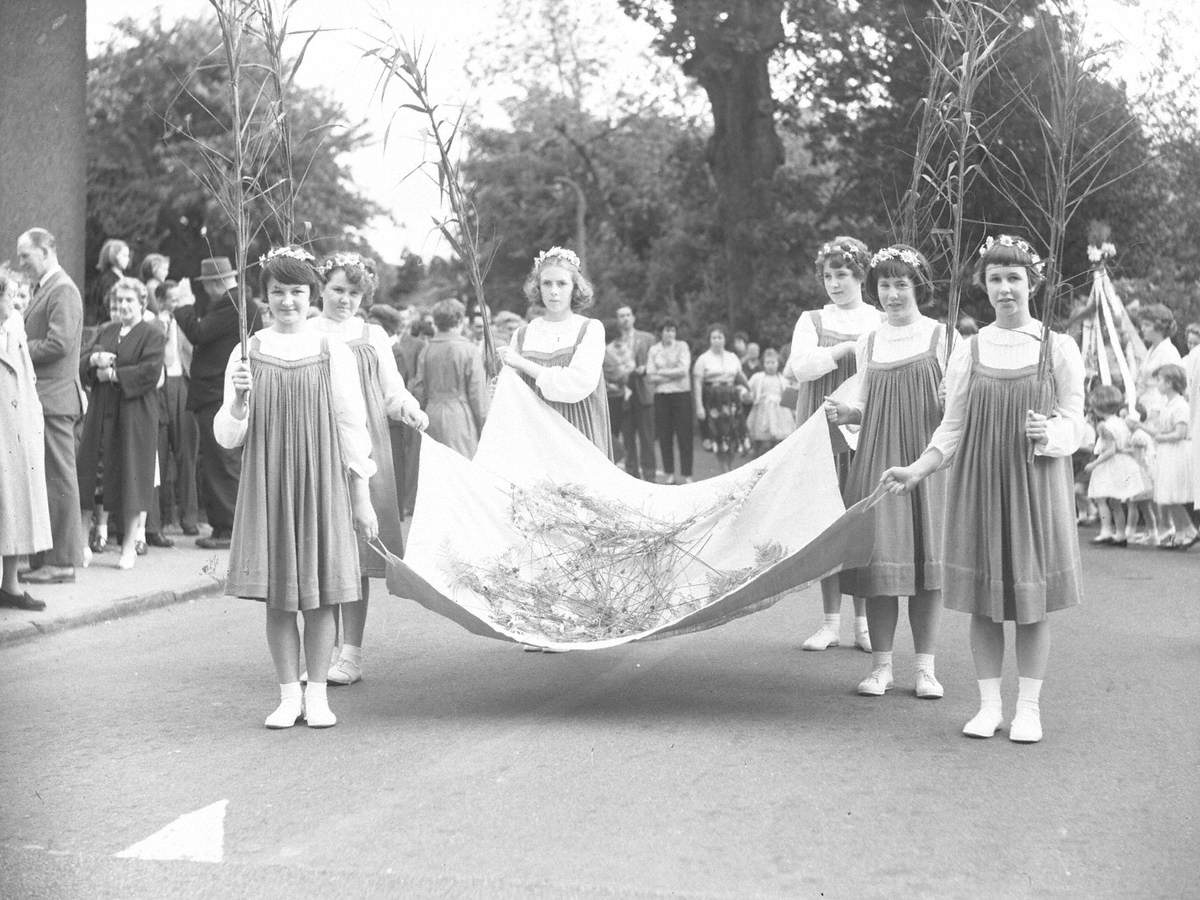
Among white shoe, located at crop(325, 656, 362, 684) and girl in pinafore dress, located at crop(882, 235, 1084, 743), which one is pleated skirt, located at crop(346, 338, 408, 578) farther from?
girl in pinafore dress, located at crop(882, 235, 1084, 743)

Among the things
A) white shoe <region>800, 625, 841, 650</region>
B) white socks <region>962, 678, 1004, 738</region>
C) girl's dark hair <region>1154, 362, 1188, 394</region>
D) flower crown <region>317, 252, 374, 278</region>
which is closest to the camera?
white socks <region>962, 678, 1004, 738</region>

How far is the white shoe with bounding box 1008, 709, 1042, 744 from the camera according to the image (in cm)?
656

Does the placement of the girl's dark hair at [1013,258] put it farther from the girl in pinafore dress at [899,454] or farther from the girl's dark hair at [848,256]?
the girl's dark hair at [848,256]

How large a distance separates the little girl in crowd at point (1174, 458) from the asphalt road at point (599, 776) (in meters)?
5.50

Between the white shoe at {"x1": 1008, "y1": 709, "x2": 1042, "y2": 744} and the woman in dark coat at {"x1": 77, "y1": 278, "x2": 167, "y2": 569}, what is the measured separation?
6.97 metres

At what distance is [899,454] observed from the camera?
762cm

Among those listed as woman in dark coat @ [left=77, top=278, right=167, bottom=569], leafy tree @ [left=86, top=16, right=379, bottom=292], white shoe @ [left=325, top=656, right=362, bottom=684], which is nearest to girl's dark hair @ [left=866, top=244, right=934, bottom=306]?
white shoe @ [left=325, top=656, right=362, bottom=684]

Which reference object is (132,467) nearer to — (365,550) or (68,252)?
(68,252)

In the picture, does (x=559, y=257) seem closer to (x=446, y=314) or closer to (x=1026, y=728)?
(x=1026, y=728)

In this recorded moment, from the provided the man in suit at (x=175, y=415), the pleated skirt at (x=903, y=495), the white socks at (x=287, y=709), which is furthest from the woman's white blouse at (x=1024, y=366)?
the man in suit at (x=175, y=415)

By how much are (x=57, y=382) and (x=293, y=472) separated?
4.36 meters

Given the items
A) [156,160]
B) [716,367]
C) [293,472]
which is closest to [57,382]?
[293,472]

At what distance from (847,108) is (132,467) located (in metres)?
17.8

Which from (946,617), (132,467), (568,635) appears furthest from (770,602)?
(132,467)
